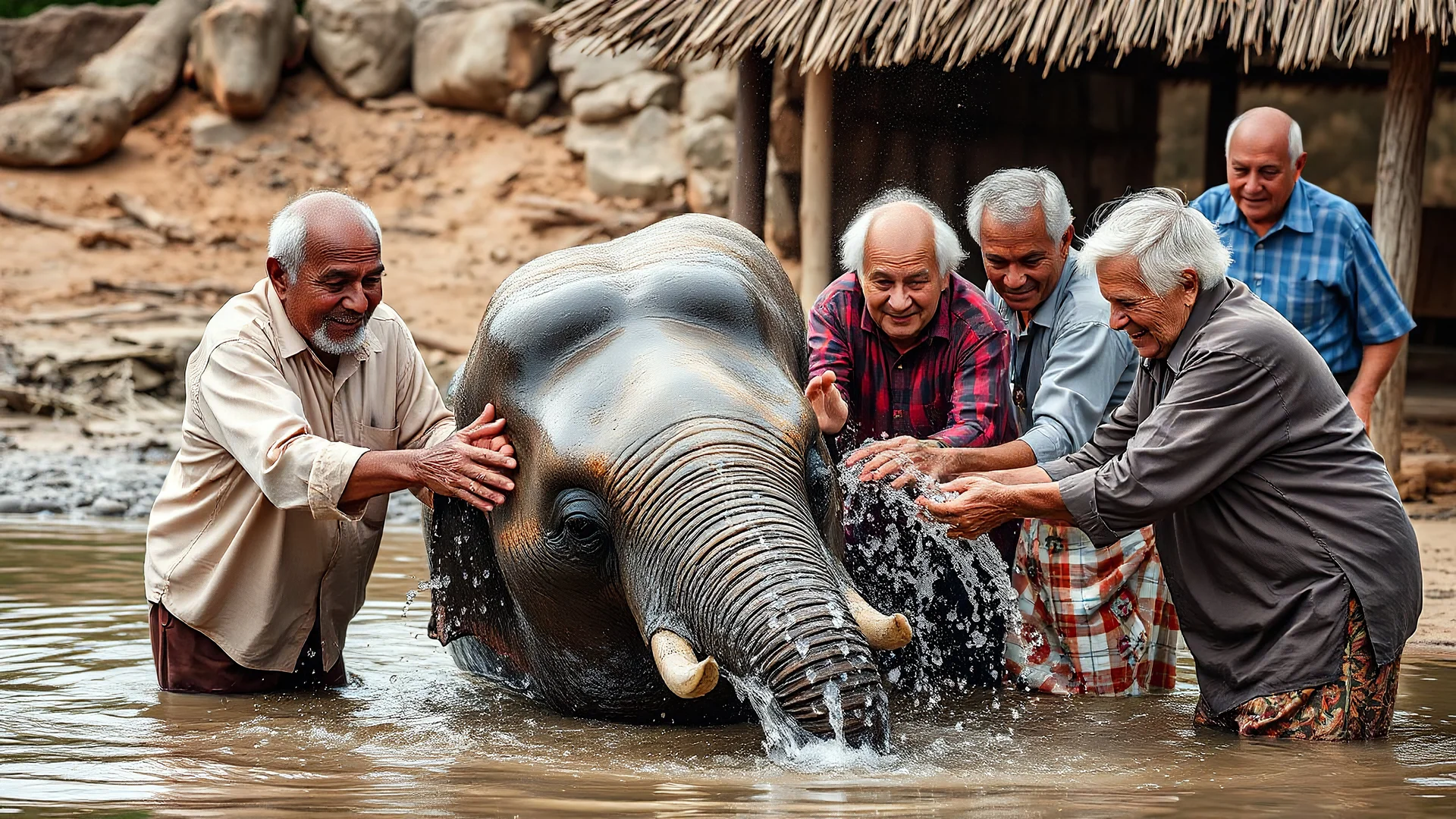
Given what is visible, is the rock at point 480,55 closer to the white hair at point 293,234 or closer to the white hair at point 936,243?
A: the white hair at point 936,243

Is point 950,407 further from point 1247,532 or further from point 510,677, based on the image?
point 510,677

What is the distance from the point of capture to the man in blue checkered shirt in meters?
6.88

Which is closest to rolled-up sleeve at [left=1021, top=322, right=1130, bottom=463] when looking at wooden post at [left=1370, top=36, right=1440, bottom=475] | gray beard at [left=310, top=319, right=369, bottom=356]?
gray beard at [left=310, top=319, right=369, bottom=356]

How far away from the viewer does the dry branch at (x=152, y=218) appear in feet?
59.2

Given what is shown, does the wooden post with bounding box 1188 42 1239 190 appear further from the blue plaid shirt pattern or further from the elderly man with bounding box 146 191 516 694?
the elderly man with bounding box 146 191 516 694

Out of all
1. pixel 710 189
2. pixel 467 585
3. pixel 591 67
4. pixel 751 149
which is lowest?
pixel 467 585

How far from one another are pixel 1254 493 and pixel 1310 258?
2.20 m

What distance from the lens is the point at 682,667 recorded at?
4527 millimetres

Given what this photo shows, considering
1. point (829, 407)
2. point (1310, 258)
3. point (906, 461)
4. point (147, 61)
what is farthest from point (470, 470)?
point (147, 61)

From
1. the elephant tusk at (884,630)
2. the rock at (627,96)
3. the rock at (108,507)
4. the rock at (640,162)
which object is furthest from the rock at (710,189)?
the elephant tusk at (884,630)

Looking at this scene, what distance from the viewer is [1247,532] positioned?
5039 mm

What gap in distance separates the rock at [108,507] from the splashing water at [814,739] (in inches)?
270

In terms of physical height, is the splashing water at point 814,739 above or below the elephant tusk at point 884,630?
below

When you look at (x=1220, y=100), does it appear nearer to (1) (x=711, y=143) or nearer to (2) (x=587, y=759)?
(1) (x=711, y=143)
